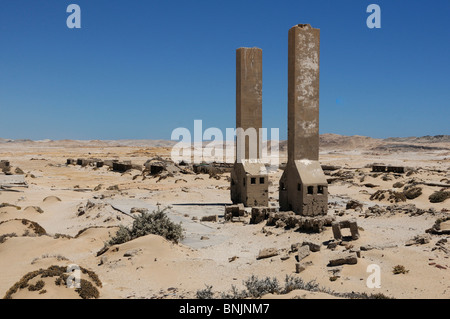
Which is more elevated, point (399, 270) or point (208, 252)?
point (399, 270)

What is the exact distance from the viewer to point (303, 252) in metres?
9.70

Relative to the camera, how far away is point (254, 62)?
18.8 metres

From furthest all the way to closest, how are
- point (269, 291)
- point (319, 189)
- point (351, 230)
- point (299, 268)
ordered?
point (319, 189)
point (351, 230)
point (299, 268)
point (269, 291)

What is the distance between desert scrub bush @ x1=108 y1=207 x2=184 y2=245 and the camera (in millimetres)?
11461

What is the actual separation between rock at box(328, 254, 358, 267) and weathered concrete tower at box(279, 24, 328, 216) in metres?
6.27

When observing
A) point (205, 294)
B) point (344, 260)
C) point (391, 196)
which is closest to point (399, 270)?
point (344, 260)

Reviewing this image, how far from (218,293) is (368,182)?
2298cm

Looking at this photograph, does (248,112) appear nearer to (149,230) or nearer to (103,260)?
(149,230)

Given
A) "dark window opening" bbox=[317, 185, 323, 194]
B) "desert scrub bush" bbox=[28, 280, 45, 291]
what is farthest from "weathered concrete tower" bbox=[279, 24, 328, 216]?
"desert scrub bush" bbox=[28, 280, 45, 291]

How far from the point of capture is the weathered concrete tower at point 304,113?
15.4 metres

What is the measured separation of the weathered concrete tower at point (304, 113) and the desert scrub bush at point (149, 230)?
18.0ft

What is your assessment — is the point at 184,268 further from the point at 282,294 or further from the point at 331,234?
the point at 331,234

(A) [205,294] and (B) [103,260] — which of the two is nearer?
(A) [205,294]

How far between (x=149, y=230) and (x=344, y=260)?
5675mm
